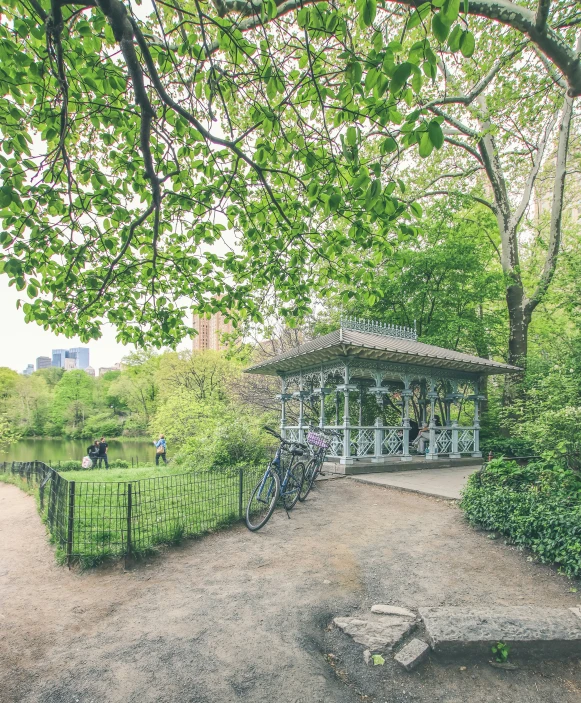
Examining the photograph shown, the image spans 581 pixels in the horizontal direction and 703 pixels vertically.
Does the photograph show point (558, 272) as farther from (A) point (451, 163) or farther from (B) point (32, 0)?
(B) point (32, 0)

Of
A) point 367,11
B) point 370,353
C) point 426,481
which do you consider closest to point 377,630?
point 367,11

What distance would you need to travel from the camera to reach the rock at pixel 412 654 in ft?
9.96

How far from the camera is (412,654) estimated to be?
311 cm

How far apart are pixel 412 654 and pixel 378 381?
997 centimetres

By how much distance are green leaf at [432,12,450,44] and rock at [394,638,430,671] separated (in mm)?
3994

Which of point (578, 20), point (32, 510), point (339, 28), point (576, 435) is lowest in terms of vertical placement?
point (32, 510)

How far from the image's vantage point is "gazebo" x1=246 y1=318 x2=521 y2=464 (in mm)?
12205

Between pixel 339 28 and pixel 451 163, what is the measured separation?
1801cm

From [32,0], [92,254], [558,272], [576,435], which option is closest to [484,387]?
[558,272]

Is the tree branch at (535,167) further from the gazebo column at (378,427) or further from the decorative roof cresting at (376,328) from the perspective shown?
the gazebo column at (378,427)

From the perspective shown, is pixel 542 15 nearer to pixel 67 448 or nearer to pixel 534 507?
pixel 534 507

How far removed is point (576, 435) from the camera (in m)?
6.23

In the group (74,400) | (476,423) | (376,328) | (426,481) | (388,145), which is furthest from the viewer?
(74,400)

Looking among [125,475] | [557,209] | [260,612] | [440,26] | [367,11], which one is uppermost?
[557,209]
